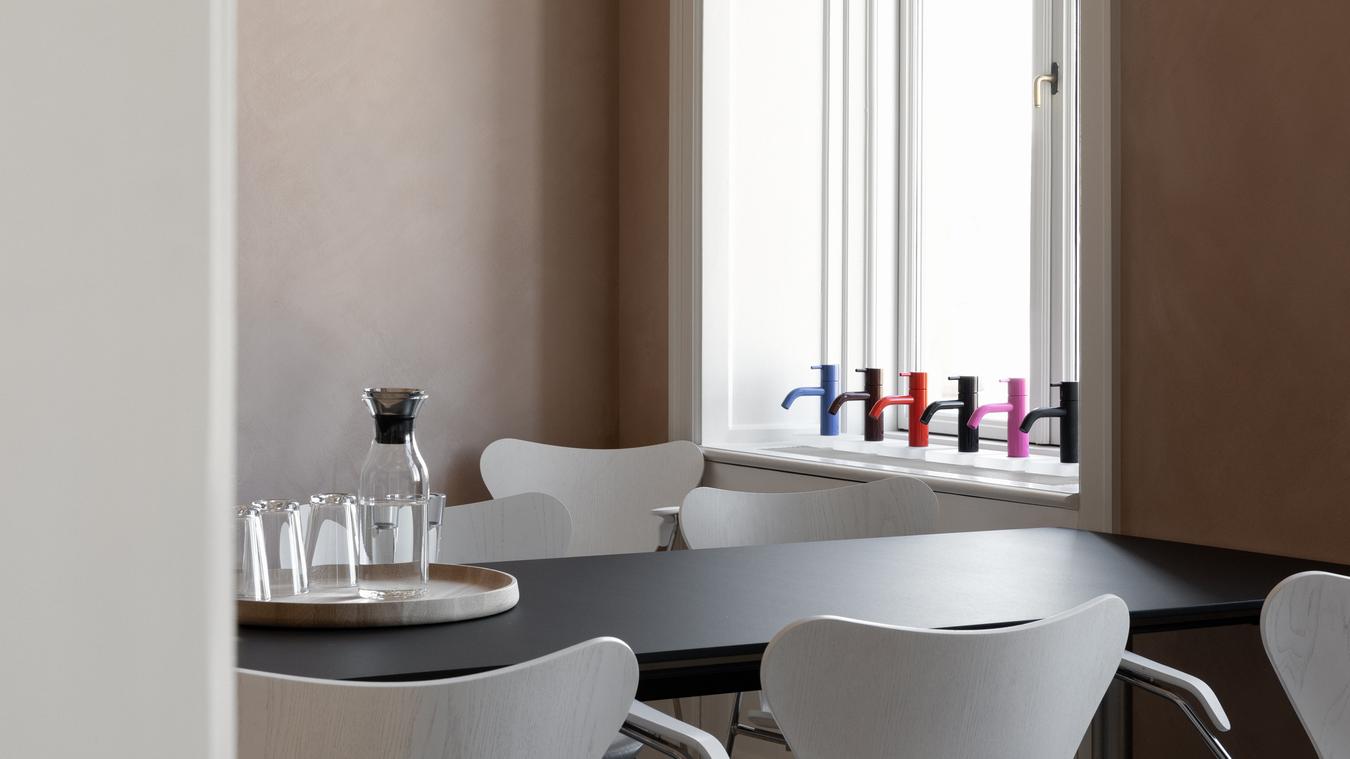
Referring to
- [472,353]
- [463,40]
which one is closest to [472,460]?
[472,353]

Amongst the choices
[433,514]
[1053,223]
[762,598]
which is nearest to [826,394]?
[1053,223]

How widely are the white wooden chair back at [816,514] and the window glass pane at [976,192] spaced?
842 millimetres

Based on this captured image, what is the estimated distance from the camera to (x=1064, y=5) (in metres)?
2.77

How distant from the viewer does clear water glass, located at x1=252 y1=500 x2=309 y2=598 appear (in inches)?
54.1

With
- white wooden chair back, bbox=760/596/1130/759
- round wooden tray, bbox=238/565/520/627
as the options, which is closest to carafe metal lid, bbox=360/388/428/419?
round wooden tray, bbox=238/565/520/627

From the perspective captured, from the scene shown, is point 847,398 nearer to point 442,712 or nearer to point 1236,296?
point 1236,296

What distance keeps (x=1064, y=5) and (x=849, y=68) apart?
0.66m

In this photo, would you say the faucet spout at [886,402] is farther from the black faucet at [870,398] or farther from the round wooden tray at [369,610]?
the round wooden tray at [369,610]

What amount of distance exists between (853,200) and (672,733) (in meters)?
2.38

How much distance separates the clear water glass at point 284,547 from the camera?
1.37 m

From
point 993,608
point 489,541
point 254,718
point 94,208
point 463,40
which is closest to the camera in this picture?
point 94,208

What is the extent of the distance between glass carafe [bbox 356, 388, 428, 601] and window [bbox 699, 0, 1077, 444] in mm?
1808

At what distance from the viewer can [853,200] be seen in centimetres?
330

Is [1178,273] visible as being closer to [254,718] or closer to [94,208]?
[254,718]
